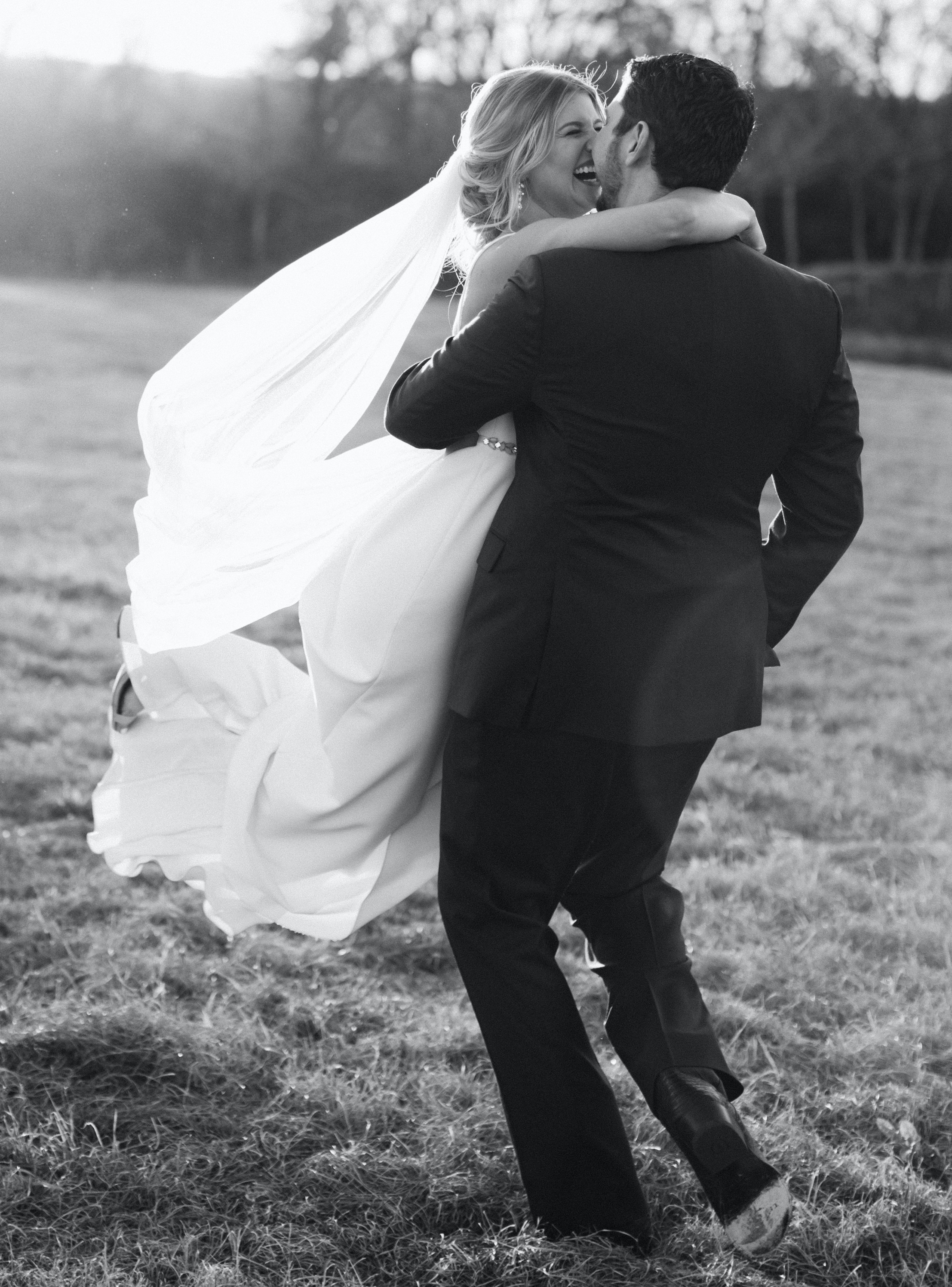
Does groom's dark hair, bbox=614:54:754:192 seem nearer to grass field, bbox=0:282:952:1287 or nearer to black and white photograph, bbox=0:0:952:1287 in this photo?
black and white photograph, bbox=0:0:952:1287

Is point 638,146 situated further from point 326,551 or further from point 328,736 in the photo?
point 328,736

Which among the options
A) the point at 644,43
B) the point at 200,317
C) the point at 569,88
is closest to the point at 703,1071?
the point at 569,88

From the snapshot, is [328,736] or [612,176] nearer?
[612,176]

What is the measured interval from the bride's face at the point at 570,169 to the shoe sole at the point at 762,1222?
1.97 meters

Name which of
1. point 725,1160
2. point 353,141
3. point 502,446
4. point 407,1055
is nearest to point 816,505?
point 502,446

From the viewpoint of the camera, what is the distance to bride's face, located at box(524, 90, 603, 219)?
280cm

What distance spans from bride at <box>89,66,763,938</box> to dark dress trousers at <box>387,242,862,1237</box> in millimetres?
131

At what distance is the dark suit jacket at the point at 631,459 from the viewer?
97.6 inches

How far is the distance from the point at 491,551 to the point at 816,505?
76 cm

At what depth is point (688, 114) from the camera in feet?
8.16

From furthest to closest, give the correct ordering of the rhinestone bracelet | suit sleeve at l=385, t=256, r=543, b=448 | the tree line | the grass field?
the tree line < the grass field < the rhinestone bracelet < suit sleeve at l=385, t=256, r=543, b=448

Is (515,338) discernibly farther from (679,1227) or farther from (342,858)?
(679,1227)

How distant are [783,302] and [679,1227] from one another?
2.03m

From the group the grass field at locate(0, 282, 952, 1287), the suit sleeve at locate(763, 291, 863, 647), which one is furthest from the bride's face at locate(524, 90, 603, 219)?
the grass field at locate(0, 282, 952, 1287)
